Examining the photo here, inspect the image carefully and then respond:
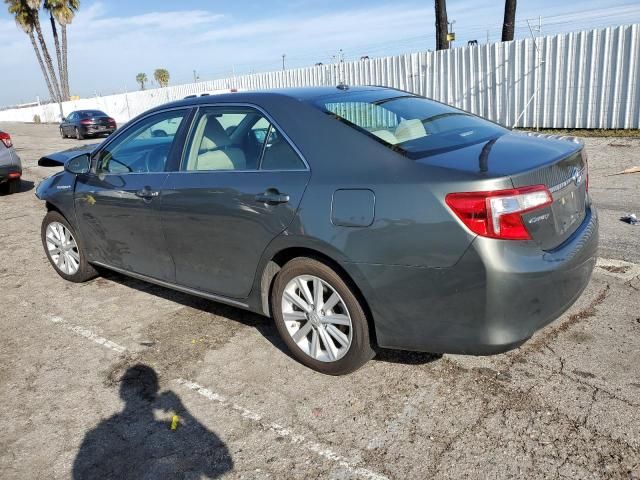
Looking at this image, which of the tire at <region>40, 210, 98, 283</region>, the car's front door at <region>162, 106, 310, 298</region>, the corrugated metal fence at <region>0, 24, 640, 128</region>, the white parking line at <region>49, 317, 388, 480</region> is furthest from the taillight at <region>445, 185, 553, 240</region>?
the corrugated metal fence at <region>0, 24, 640, 128</region>

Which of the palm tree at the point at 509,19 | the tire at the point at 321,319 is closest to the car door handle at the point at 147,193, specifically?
the tire at the point at 321,319

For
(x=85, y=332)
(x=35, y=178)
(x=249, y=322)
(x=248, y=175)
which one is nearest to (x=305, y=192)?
(x=248, y=175)

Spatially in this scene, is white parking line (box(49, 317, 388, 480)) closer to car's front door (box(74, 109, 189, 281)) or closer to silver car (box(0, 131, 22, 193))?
car's front door (box(74, 109, 189, 281))

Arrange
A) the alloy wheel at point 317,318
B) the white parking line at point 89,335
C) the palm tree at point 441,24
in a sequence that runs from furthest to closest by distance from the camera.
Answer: the palm tree at point 441,24, the white parking line at point 89,335, the alloy wheel at point 317,318

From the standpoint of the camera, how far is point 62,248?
17.9 feet

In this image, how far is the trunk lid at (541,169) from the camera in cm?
270

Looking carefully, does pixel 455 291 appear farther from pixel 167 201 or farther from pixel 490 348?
pixel 167 201

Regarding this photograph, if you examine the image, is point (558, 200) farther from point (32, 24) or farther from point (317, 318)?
point (32, 24)

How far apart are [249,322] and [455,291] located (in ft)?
6.60

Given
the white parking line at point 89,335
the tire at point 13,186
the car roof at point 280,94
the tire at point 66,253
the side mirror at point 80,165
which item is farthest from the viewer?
the tire at point 13,186

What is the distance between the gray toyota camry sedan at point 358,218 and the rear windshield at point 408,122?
0.02 meters

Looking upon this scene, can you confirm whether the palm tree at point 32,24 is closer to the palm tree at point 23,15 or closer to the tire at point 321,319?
the palm tree at point 23,15

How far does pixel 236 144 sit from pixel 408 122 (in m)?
1.17

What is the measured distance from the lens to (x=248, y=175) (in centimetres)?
350
